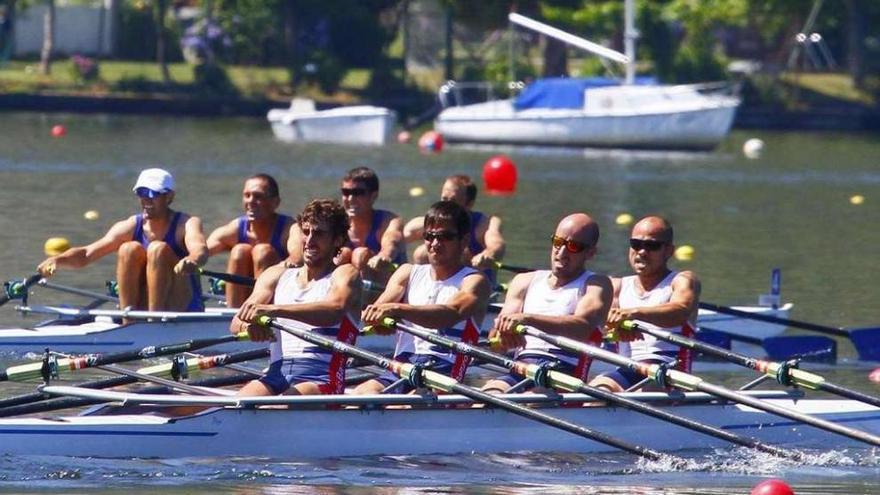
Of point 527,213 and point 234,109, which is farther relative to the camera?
point 234,109

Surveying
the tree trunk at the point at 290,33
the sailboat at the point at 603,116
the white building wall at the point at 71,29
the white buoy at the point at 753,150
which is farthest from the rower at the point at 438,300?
the white building wall at the point at 71,29

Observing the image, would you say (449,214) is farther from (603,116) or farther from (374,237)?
(603,116)

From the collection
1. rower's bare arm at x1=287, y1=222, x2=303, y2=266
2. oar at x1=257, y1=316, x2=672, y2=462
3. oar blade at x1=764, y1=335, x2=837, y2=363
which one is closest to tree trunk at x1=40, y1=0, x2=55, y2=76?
rower's bare arm at x1=287, y1=222, x2=303, y2=266

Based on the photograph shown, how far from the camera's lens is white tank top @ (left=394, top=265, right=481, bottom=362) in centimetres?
1097

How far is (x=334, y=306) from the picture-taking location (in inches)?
412

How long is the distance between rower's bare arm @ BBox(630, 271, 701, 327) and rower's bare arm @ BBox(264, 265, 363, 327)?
1.78 metres

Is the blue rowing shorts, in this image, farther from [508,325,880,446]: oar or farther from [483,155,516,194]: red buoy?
[483,155,516,194]: red buoy

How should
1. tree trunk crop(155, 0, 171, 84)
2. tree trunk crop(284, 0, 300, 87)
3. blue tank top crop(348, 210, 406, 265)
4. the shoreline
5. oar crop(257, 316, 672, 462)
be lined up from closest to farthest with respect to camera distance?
1. oar crop(257, 316, 672, 462)
2. blue tank top crop(348, 210, 406, 265)
3. the shoreline
4. tree trunk crop(155, 0, 171, 84)
5. tree trunk crop(284, 0, 300, 87)

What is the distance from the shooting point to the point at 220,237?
14.6 m

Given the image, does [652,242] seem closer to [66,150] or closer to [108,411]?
[108,411]

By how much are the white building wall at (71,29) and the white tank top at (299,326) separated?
1832 inches

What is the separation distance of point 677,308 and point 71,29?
1860 inches

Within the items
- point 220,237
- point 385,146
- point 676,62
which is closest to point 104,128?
point 385,146

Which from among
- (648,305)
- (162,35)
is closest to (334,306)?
(648,305)
